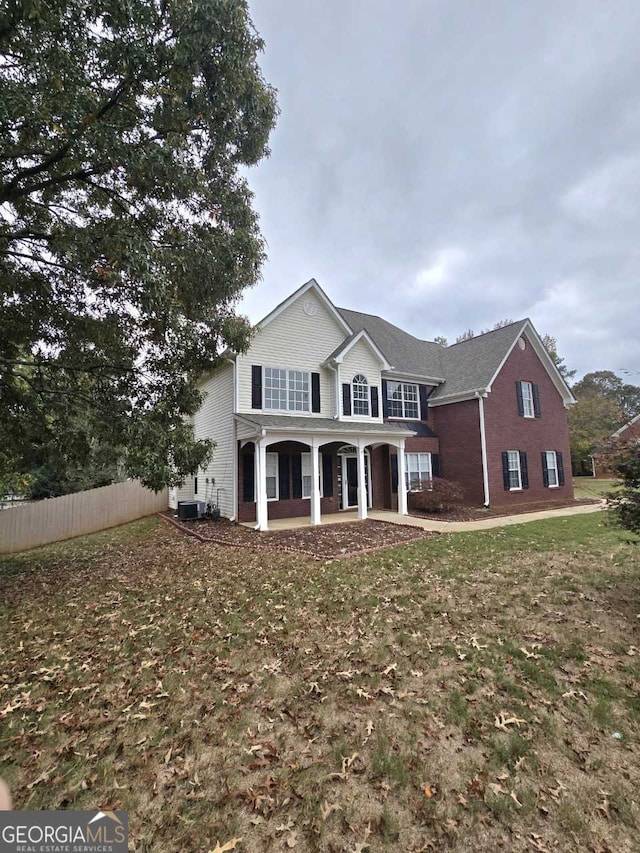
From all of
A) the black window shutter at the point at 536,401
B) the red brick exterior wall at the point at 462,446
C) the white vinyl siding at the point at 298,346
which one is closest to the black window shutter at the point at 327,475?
the white vinyl siding at the point at 298,346

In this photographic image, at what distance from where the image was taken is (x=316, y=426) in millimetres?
13523

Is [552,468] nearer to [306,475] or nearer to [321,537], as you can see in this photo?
[306,475]

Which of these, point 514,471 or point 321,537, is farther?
point 514,471

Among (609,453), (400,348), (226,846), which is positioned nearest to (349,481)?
(400,348)

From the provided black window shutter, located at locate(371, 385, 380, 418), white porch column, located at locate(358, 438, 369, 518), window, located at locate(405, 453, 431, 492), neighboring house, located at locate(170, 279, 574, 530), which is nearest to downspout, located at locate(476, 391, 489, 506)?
neighboring house, located at locate(170, 279, 574, 530)

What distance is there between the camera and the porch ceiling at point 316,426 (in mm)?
12320

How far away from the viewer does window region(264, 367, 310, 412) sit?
14711 mm

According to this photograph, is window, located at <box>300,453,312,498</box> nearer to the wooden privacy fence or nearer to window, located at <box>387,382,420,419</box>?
window, located at <box>387,382,420,419</box>

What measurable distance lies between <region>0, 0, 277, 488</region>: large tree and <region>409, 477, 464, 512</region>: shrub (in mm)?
10713

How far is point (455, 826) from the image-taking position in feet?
7.77

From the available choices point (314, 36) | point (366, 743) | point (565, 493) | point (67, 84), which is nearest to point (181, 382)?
point (67, 84)

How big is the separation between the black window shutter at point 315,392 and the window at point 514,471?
10.1m

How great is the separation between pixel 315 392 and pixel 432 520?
7.02 meters

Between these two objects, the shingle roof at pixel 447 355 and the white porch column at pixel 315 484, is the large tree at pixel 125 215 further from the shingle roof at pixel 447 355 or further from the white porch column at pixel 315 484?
the shingle roof at pixel 447 355
